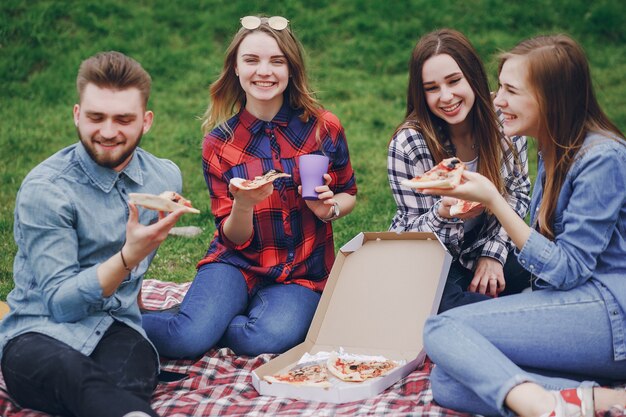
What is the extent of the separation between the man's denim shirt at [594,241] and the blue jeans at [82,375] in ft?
5.34

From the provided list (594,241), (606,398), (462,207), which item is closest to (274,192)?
(462,207)

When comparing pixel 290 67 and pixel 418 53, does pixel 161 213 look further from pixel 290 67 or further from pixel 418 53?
pixel 418 53

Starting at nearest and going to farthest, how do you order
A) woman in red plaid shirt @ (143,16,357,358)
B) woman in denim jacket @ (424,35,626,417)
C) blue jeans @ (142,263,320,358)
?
woman in denim jacket @ (424,35,626,417) < blue jeans @ (142,263,320,358) < woman in red plaid shirt @ (143,16,357,358)

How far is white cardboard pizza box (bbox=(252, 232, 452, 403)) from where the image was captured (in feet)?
13.4

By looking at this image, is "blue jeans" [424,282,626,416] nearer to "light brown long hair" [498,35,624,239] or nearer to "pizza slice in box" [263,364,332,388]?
"light brown long hair" [498,35,624,239]

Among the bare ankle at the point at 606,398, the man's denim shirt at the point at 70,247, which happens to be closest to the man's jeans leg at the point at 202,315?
the man's denim shirt at the point at 70,247

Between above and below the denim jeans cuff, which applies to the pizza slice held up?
above

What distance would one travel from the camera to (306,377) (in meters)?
3.85

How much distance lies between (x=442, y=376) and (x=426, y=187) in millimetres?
779

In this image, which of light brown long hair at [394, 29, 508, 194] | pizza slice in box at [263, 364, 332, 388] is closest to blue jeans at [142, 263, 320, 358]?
pizza slice in box at [263, 364, 332, 388]

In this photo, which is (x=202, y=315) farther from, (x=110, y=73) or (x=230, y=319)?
(x=110, y=73)

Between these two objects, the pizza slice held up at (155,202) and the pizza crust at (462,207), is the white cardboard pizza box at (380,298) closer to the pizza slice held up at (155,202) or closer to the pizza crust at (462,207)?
the pizza crust at (462,207)

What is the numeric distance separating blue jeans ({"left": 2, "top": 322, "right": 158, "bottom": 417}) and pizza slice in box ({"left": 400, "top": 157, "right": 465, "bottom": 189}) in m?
1.36

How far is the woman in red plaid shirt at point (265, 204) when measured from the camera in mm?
4367
